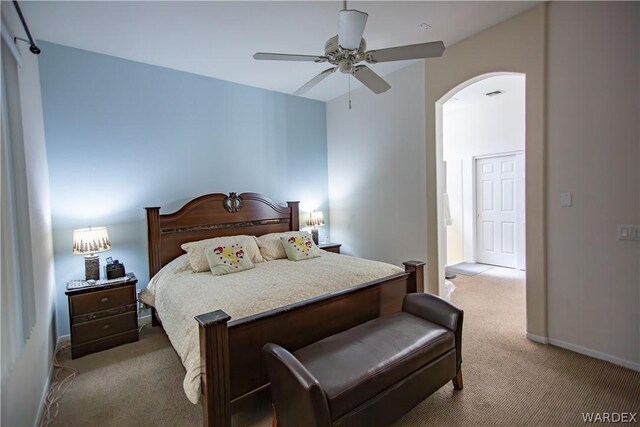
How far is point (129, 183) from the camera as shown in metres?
3.37

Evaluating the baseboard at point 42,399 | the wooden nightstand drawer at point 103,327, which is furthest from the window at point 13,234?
the wooden nightstand drawer at point 103,327

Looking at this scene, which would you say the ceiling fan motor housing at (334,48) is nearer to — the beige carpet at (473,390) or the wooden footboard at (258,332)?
the wooden footboard at (258,332)

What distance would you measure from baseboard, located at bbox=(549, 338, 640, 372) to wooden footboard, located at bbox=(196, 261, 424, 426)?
1.51 meters

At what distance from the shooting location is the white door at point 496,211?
17.7ft

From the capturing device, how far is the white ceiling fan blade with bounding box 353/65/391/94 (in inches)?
89.4

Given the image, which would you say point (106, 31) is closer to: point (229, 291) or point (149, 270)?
point (149, 270)

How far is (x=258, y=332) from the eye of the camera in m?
1.88

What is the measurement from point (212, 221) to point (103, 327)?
1514 mm

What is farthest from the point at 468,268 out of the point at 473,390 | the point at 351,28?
the point at 351,28

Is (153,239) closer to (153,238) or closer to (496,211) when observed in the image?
(153,238)

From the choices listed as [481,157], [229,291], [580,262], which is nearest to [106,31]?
[229,291]

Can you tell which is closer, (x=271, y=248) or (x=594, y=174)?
(x=594, y=174)

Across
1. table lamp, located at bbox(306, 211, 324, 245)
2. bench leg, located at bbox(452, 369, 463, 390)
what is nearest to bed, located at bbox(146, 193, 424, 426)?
bench leg, located at bbox(452, 369, 463, 390)

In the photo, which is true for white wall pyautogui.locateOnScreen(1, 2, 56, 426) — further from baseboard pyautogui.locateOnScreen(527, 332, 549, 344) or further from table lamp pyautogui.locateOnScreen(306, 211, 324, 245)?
baseboard pyautogui.locateOnScreen(527, 332, 549, 344)
